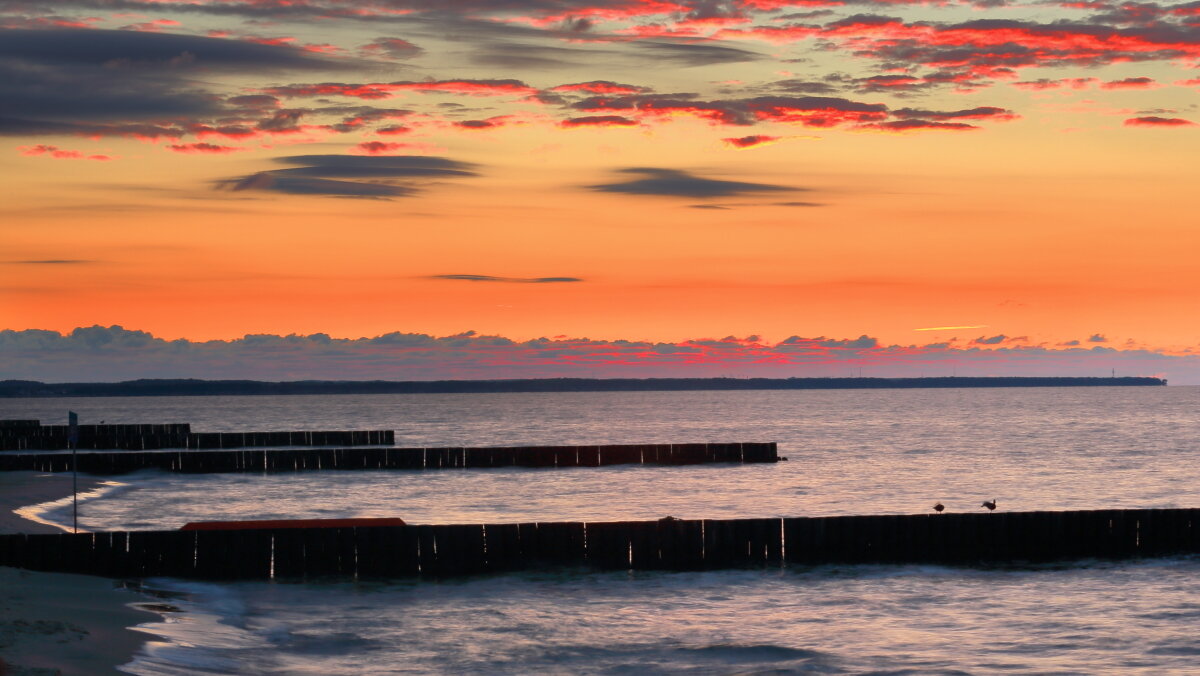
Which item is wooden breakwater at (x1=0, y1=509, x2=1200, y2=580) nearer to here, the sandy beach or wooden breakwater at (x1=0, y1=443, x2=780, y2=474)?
the sandy beach

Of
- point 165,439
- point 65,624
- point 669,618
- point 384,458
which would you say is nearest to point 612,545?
point 669,618

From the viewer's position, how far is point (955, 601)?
26234 mm

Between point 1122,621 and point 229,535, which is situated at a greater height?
point 229,535

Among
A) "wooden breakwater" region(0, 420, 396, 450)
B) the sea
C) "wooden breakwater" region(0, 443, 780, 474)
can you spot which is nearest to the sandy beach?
the sea

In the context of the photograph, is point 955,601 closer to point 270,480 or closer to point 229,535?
point 229,535

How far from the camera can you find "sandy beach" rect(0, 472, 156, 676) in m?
16.8

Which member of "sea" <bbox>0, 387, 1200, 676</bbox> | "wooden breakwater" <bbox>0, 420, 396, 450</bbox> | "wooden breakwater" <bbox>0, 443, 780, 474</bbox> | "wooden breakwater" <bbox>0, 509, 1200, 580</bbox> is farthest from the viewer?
"wooden breakwater" <bbox>0, 420, 396, 450</bbox>

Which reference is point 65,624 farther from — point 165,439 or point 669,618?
point 165,439

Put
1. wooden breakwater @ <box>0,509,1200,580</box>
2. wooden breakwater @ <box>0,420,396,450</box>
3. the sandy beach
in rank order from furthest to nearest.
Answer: wooden breakwater @ <box>0,420,396,450</box> < wooden breakwater @ <box>0,509,1200,580</box> < the sandy beach

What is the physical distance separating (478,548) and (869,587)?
831 cm

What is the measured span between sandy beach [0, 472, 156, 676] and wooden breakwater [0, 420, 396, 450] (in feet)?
210

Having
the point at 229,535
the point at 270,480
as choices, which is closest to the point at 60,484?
the point at 270,480

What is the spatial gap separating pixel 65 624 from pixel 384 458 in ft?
167

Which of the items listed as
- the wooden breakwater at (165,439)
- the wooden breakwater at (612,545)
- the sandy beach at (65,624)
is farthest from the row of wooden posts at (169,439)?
the sandy beach at (65,624)
